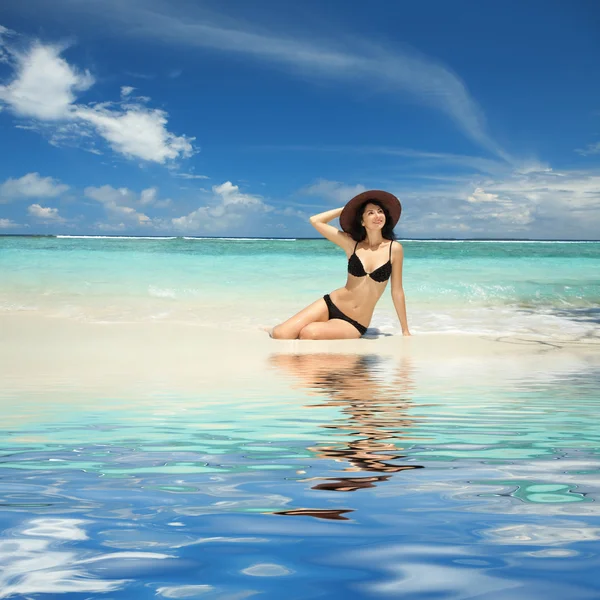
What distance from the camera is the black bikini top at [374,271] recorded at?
23.0 ft

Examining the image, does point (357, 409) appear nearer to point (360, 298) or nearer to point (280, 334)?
point (280, 334)

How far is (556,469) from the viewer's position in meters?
2.33

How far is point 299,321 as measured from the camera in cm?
708

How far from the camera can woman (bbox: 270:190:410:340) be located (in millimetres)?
7016

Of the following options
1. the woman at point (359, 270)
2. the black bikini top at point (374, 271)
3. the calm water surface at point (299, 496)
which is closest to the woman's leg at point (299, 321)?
the woman at point (359, 270)

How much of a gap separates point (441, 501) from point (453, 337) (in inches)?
211

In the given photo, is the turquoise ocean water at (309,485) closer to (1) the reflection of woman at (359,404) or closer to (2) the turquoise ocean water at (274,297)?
(1) the reflection of woman at (359,404)

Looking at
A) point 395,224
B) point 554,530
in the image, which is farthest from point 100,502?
point 395,224

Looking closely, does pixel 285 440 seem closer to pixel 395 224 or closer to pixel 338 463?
pixel 338 463

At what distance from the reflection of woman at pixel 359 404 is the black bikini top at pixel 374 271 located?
4.66ft

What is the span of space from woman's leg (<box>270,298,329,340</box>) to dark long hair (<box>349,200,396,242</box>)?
2.53 ft

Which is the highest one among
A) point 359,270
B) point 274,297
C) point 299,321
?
point 359,270

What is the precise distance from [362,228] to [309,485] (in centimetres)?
529

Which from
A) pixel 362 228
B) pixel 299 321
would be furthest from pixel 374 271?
pixel 299 321
